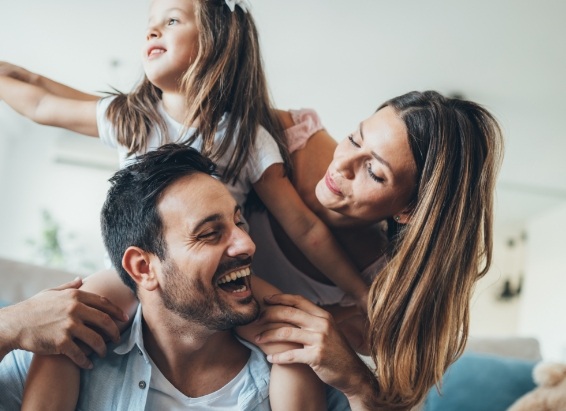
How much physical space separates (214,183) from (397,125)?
410 millimetres

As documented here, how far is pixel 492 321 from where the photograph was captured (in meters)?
8.52

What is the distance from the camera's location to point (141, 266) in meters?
1.38

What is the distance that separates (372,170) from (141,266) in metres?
0.52

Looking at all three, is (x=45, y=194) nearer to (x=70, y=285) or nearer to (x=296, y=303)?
(x=70, y=285)

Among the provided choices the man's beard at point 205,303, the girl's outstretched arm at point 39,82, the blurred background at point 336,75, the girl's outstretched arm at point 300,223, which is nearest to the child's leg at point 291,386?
the man's beard at point 205,303

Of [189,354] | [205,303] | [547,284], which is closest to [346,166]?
[205,303]

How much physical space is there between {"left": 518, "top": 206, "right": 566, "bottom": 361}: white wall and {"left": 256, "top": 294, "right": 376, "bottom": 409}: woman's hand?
5.87 metres

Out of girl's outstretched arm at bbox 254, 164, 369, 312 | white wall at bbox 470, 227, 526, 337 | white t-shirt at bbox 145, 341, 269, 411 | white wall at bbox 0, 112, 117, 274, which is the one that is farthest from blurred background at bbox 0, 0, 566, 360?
white t-shirt at bbox 145, 341, 269, 411

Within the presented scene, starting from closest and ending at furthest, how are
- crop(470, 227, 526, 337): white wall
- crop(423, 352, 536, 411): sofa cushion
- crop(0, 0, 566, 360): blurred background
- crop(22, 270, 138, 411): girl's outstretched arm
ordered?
1. crop(22, 270, 138, 411): girl's outstretched arm
2. crop(423, 352, 536, 411): sofa cushion
3. crop(0, 0, 566, 360): blurred background
4. crop(470, 227, 526, 337): white wall

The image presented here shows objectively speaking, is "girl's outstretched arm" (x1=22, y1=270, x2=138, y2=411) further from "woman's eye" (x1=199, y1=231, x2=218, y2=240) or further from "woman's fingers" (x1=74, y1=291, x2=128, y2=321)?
"woman's eye" (x1=199, y1=231, x2=218, y2=240)

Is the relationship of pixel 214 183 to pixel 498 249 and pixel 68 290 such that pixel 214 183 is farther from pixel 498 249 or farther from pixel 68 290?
pixel 498 249

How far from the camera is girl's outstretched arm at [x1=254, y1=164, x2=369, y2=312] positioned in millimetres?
1543

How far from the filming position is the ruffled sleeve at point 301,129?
169 cm

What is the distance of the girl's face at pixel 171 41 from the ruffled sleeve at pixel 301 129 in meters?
0.32
